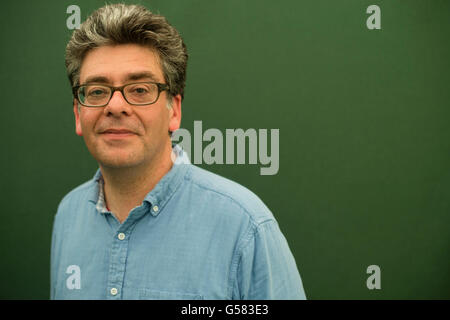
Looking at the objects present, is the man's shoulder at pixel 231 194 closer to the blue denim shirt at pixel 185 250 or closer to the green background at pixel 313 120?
the blue denim shirt at pixel 185 250

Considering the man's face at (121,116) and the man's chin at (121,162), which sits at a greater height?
the man's face at (121,116)

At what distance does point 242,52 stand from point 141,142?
2.70 ft

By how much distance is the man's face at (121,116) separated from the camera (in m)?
1.18

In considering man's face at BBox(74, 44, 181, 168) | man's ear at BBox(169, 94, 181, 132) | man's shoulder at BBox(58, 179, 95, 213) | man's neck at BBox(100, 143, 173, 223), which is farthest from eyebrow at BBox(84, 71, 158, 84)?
man's shoulder at BBox(58, 179, 95, 213)

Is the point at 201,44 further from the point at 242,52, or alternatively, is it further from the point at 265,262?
the point at 265,262

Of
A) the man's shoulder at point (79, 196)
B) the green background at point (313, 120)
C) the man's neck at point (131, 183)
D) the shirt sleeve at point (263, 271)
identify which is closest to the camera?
the shirt sleeve at point (263, 271)

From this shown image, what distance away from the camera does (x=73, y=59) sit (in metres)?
1.29

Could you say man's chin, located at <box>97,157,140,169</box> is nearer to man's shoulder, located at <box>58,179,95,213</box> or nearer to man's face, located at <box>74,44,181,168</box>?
man's face, located at <box>74,44,181,168</box>

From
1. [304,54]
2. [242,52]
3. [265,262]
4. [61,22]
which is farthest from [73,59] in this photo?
[304,54]

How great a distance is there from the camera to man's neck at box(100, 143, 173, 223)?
1261 mm

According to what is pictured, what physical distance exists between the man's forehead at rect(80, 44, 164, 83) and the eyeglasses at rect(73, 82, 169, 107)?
2 centimetres

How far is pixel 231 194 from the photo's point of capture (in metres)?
1.23

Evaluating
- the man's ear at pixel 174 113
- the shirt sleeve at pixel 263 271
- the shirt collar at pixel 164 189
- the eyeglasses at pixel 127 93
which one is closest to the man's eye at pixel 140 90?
the eyeglasses at pixel 127 93

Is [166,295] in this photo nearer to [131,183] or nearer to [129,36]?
[131,183]
